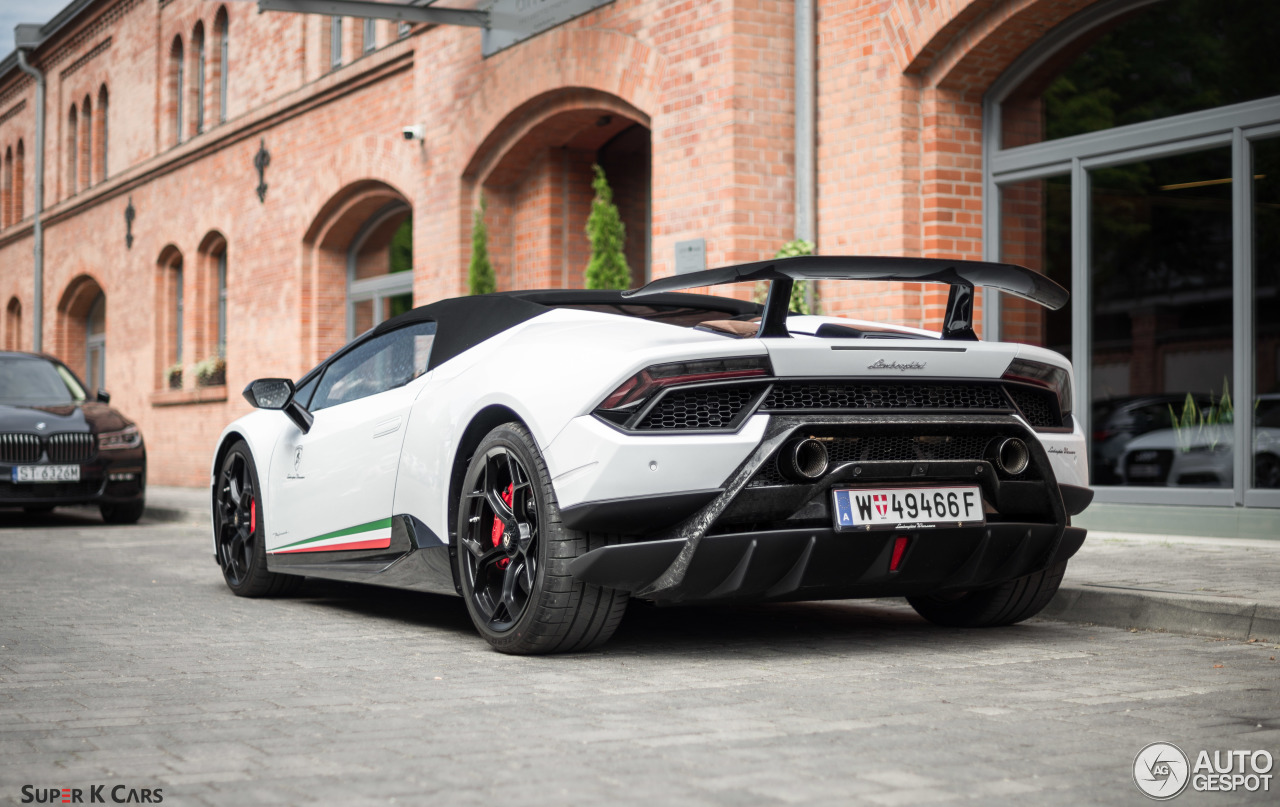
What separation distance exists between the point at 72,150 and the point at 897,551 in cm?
2814

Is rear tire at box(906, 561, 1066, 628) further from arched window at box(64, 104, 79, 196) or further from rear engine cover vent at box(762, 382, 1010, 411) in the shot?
arched window at box(64, 104, 79, 196)

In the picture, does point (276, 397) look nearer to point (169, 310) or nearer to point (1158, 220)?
point (1158, 220)

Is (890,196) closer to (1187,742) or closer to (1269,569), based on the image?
(1269,569)

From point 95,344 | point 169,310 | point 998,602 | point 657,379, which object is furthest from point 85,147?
point 657,379

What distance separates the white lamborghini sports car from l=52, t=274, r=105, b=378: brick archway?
25.2 metres

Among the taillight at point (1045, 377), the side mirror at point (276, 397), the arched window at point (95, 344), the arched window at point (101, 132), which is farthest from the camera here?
the arched window at point (95, 344)

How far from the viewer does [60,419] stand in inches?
523

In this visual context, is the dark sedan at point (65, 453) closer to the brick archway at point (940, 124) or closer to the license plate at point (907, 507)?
the brick archway at point (940, 124)

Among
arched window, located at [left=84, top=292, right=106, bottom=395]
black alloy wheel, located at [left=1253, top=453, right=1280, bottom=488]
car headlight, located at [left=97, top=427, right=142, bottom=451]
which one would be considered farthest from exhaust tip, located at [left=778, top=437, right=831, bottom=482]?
arched window, located at [left=84, top=292, right=106, bottom=395]

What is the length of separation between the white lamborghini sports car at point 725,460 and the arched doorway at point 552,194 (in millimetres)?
8683

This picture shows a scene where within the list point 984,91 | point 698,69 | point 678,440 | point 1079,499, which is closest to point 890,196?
point 984,91

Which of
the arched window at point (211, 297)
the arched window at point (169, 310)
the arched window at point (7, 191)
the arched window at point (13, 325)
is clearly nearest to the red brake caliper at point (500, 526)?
the arched window at point (211, 297)

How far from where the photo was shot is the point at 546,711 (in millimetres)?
4035

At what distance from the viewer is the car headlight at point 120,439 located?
13.4 m
